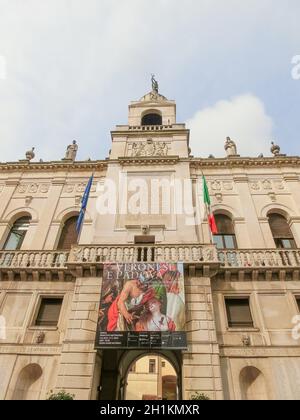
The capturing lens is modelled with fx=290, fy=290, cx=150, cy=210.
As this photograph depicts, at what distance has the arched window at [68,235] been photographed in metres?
17.3

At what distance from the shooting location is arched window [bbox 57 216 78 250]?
17.3 metres

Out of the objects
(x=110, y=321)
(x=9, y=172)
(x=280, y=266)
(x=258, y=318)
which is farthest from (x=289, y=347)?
(x=9, y=172)

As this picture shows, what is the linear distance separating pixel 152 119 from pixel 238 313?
17611 mm

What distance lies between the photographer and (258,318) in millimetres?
12922

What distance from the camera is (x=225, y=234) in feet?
57.0

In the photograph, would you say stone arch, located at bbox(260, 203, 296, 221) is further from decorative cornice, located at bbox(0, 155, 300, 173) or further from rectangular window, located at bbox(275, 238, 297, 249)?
decorative cornice, located at bbox(0, 155, 300, 173)

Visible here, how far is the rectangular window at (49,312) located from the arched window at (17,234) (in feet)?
15.6

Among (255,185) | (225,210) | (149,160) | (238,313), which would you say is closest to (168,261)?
(238,313)

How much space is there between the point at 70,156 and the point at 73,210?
226 inches

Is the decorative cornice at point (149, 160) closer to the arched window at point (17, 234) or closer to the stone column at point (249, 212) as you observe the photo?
the stone column at point (249, 212)

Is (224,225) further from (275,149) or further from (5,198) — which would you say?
(5,198)

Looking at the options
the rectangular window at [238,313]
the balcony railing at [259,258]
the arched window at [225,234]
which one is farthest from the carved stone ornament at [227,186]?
the rectangular window at [238,313]

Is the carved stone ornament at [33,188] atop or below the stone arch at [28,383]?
atop
